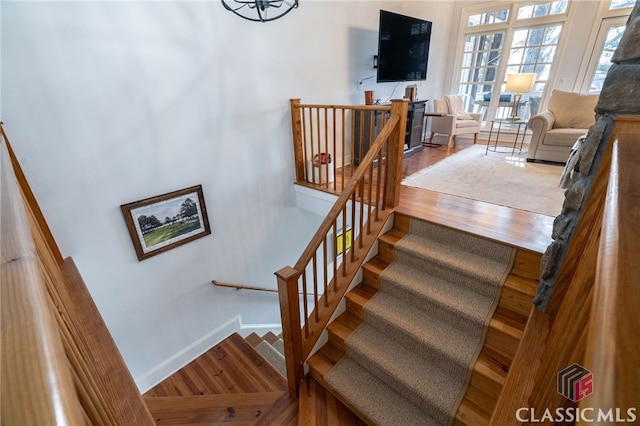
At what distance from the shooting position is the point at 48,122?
1863mm

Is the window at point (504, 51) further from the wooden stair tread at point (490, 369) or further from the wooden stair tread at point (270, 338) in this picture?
the wooden stair tread at point (270, 338)

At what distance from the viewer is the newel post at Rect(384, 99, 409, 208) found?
2197mm

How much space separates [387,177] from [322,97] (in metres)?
1.67

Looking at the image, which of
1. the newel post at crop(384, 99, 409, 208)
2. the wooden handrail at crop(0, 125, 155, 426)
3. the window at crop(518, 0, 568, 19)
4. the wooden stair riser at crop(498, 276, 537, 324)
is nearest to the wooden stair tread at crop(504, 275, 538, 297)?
the wooden stair riser at crop(498, 276, 537, 324)

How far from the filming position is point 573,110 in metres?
3.84

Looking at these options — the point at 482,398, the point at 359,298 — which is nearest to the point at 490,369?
the point at 482,398

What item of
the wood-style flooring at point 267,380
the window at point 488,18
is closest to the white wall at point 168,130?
the wood-style flooring at point 267,380

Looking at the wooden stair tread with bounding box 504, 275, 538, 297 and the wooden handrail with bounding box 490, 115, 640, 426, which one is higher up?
the wooden handrail with bounding box 490, 115, 640, 426

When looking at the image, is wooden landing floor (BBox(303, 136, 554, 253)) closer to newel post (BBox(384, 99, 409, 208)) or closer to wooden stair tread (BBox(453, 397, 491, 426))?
newel post (BBox(384, 99, 409, 208))

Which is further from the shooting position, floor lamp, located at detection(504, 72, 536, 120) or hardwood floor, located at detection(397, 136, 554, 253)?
floor lamp, located at detection(504, 72, 536, 120)

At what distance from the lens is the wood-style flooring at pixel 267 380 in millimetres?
1903

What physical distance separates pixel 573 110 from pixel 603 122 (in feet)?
12.2

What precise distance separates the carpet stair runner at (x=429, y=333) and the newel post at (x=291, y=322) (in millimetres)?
132

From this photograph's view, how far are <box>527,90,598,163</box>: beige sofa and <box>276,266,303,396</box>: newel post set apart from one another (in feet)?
13.1
